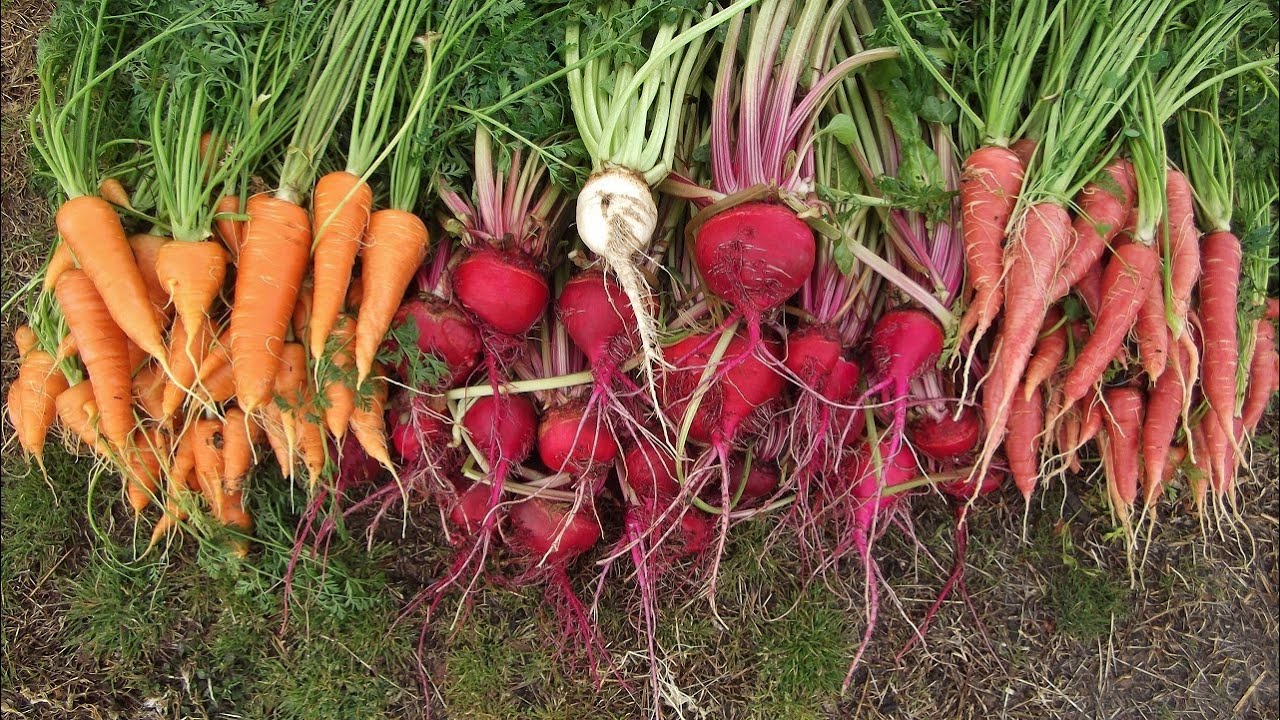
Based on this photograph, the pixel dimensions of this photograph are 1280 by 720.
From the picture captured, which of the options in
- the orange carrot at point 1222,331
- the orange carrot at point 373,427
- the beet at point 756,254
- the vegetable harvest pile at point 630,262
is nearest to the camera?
the beet at point 756,254

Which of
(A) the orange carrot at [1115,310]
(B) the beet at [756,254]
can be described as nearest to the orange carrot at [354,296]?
(B) the beet at [756,254]

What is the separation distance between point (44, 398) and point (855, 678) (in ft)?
8.52

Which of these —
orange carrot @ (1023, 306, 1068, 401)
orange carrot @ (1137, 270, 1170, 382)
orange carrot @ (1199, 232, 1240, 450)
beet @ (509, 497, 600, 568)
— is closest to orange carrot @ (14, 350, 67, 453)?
beet @ (509, 497, 600, 568)

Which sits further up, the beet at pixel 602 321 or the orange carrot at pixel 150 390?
the beet at pixel 602 321

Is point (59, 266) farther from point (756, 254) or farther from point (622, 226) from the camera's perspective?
point (756, 254)

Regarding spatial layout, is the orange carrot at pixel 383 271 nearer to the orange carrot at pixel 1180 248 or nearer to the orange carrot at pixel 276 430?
the orange carrot at pixel 276 430

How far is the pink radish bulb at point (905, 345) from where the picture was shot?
199 cm

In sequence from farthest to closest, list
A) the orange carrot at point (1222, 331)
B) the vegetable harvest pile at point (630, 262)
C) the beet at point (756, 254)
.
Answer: the orange carrot at point (1222, 331) → the vegetable harvest pile at point (630, 262) → the beet at point (756, 254)

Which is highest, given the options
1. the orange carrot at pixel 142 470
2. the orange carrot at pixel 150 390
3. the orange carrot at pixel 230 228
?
the orange carrot at pixel 230 228

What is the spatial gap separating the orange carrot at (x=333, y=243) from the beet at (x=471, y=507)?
1.92ft

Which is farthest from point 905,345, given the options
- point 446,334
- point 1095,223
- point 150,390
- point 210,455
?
point 150,390

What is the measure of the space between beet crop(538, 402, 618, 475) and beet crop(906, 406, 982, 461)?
928mm

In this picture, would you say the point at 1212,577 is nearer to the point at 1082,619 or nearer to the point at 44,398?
the point at 1082,619

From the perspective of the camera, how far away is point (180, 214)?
193 centimetres
